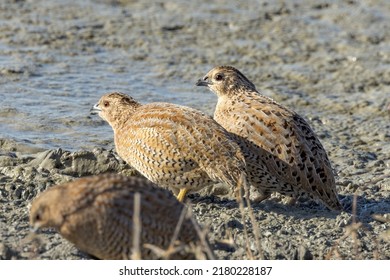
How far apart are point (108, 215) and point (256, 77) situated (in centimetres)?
800

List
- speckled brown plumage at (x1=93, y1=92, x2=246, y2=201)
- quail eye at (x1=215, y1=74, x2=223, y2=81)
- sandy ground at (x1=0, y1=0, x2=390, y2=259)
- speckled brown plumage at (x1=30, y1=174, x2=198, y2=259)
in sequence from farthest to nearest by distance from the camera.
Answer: quail eye at (x1=215, y1=74, x2=223, y2=81), speckled brown plumage at (x1=93, y1=92, x2=246, y2=201), sandy ground at (x1=0, y1=0, x2=390, y2=259), speckled brown plumage at (x1=30, y1=174, x2=198, y2=259)

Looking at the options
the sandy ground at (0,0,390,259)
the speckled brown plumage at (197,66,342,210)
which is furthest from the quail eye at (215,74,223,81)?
the sandy ground at (0,0,390,259)

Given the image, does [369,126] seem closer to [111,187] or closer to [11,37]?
[11,37]

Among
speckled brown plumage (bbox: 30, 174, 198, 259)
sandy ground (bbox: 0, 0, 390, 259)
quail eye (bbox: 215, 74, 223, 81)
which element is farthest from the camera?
quail eye (bbox: 215, 74, 223, 81)

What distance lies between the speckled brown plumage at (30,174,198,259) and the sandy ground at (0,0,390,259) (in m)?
0.67

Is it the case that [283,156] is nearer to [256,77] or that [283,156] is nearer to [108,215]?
[108,215]

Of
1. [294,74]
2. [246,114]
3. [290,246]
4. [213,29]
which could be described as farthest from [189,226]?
[213,29]

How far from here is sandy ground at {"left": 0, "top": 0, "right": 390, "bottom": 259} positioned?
9.20 metres

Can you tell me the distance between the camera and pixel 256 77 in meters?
15.0

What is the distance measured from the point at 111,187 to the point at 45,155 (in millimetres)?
3480

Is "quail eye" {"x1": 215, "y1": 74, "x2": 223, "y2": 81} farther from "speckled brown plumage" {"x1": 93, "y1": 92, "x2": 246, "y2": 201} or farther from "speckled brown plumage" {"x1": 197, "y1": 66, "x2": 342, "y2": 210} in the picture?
"speckled brown plumage" {"x1": 93, "y1": 92, "x2": 246, "y2": 201}

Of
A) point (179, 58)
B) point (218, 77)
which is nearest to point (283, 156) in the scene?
point (218, 77)

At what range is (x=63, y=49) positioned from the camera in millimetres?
15320

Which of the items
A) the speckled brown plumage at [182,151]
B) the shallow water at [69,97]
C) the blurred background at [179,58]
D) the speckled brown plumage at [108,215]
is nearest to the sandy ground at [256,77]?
the blurred background at [179,58]
